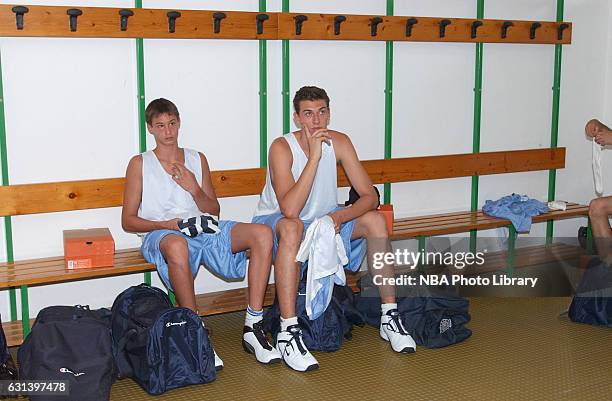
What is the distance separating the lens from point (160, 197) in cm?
374

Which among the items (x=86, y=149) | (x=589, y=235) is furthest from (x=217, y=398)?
(x=589, y=235)

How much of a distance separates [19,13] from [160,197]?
1.00m

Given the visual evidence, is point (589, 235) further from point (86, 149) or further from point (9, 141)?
point (9, 141)

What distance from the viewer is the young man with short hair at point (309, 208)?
3.48 metres

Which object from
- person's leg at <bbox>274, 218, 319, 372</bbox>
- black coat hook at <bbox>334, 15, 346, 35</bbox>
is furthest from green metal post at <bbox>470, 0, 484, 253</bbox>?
person's leg at <bbox>274, 218, 319, 372</bbox>

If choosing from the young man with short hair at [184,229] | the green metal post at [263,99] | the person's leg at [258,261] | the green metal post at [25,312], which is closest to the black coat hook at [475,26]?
the green metal post at [263,99]

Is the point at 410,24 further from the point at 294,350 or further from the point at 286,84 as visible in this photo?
the point at 294,350

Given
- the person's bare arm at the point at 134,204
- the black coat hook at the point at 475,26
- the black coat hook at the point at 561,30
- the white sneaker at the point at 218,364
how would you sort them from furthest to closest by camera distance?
the black coat hook at the point at 561,30 < the black coat hook at the point at 475,26 < the person's bare arm at the point at 134,204 < the white sneaker at the point at 218,364

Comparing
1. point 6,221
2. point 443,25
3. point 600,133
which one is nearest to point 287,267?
point 6,221

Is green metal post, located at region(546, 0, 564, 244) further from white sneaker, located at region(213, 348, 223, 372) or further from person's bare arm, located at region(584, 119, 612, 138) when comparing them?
white sneaker, located at region(213, 348, 223, 372)

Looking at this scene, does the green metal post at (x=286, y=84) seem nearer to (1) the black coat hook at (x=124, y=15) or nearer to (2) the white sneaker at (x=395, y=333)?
(1) the black coat hook at (x=124, y=15)

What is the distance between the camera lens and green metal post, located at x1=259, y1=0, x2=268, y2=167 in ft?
13.9

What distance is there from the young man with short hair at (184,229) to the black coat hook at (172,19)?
0.41m

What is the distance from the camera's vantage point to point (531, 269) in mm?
5098
